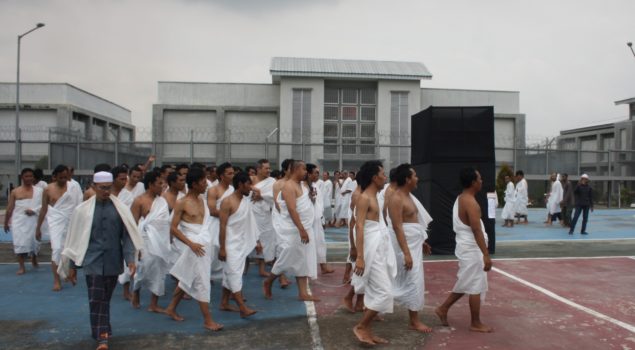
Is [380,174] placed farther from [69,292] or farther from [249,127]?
[249,127]

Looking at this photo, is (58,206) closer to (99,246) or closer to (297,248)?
(99,246)

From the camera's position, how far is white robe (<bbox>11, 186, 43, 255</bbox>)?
8.64m

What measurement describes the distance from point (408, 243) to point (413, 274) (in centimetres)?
35

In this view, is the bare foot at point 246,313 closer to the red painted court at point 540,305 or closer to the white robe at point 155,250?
the red painted court at point 540,305

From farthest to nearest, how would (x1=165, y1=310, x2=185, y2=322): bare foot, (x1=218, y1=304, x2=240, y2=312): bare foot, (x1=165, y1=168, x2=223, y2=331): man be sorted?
(x1=218, y1=304, x2=240, y2=312): bare foot
(x1=165, y1=310, x2=185, y2=322): bare foot
(x1=165, y1=168, x2=223, y2=331): man

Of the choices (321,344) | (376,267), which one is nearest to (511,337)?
(376,267)

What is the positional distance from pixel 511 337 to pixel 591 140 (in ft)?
148

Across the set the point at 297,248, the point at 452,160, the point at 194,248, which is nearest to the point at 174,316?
the point at 194,248

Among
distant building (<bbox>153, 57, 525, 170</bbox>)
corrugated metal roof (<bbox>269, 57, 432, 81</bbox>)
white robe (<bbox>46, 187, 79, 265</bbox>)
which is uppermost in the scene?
corrugated metal roof (<bbox>269, 57, 432, 81</bbox>)

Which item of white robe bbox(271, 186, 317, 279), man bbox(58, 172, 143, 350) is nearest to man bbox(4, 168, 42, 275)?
man bbox(58, 172, 143, 350)

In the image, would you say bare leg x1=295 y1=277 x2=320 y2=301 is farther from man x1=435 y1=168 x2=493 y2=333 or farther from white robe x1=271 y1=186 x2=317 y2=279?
man x1=435 y1=168 x2=493 y2=333

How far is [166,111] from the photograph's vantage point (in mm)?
28391

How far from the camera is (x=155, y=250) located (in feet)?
21.3

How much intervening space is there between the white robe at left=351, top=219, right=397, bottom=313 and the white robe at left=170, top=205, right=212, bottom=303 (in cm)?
165
